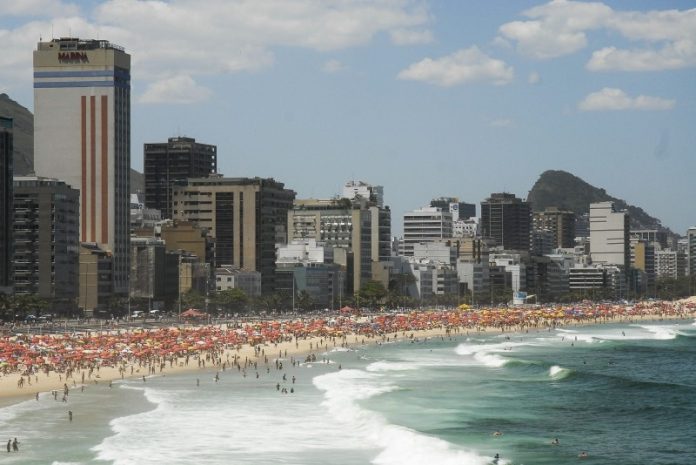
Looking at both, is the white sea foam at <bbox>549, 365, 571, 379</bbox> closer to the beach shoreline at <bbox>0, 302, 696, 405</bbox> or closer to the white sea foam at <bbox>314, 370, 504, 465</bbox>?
the white sea foam at <bbox>314, 370, 504, 465</bbox>

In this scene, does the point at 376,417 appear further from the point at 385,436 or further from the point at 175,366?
the point at 175,366

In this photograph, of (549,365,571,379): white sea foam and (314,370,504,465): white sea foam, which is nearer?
(314,370,504,465): white sea foam

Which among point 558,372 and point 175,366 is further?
point 175,366

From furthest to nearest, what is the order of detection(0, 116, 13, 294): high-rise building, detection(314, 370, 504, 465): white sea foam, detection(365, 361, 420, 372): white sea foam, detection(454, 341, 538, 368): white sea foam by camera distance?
detection(0, 116, 13, 294): high-rise building → detection(454, 341, 538, 368): white sea foam → detection(365, 361, 420, 372): white sea foam → detection(314, 370, 504, 465): white sea foam

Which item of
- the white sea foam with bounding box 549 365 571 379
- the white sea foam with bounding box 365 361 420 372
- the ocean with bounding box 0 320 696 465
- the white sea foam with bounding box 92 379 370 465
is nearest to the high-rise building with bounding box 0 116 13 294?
the ocean with bounding box 0 320 696 465

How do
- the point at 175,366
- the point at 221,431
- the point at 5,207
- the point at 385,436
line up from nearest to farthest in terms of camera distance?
1. the point at 385,436
2. the point at 221,431
3. the point at 175,366
4. the point at 5,207

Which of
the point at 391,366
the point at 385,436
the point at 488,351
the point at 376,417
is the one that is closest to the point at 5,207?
the point at 488,351

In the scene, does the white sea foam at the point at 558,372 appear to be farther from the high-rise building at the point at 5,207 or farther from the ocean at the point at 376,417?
the high-rise building at the point at 5,207
